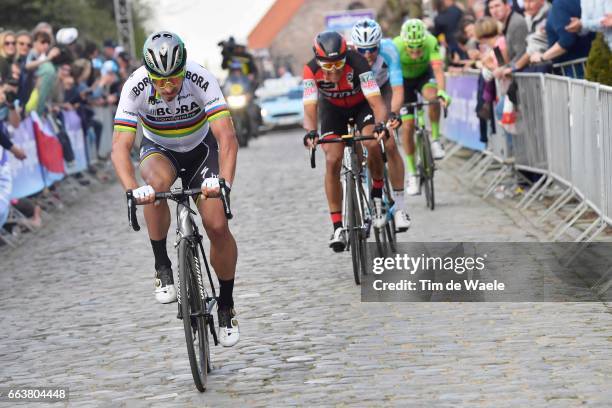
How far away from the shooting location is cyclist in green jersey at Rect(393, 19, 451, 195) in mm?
15883

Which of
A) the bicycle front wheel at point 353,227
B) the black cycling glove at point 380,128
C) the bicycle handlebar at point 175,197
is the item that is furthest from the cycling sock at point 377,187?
the bicycle handlebar at point 175,197

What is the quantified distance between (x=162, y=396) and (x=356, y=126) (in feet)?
16.1

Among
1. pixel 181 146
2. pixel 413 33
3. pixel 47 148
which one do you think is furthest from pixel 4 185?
pixel 181 146

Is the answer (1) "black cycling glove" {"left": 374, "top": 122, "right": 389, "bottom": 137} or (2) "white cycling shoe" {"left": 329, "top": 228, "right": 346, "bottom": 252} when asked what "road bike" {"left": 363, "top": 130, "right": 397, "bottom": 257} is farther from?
(1) "black cycling glove" {"left": 374, "top": 122, "right": 389, "bottom": 137}

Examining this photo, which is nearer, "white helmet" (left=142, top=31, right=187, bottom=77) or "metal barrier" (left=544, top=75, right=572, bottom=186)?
"white helmet" (left=142, top=31, right=187, bottom=77)

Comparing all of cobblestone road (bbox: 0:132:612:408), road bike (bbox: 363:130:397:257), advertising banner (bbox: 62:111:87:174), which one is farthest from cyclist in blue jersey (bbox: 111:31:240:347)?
advertising banner (bbox: 62:111:87:174)

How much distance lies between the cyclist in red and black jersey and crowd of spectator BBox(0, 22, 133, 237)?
5.23m

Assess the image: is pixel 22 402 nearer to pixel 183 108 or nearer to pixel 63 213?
pixel 183 108

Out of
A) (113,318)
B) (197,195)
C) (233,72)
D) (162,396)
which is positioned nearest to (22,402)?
(162,396)

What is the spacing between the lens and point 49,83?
2000cm

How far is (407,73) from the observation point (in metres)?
16.4

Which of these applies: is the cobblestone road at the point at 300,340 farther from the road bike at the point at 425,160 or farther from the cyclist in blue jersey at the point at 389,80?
the road bike at the point at 425,160

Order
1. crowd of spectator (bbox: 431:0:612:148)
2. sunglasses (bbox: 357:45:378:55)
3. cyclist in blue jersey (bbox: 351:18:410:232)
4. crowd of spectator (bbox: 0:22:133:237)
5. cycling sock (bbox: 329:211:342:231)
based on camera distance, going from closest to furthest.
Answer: cycling sock (bbox: 329:211:342:231) → cyclist in blue jersey (bbox: 351:18:410:232) → sunglasses (bbox: 357:45:378:55) → crowd of spectator (bbox: 431:0:612:148) → crowd of spectator (bbox: 0:22:133:237)

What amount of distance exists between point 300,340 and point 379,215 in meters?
3.28
